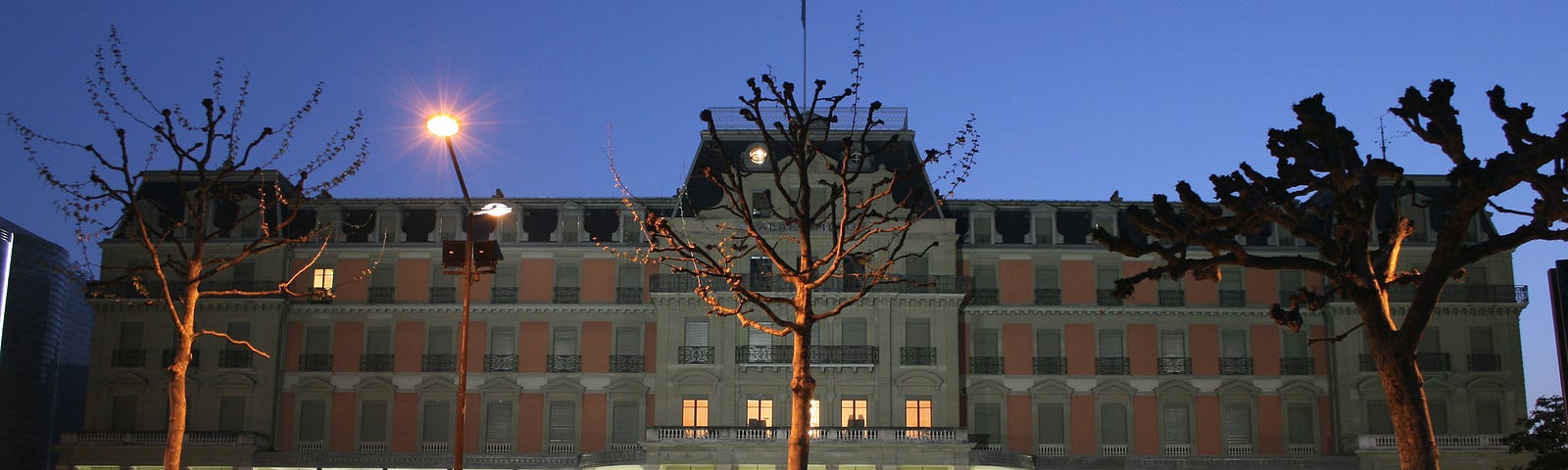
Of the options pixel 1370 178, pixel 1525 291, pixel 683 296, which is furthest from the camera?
pixel 1525 291

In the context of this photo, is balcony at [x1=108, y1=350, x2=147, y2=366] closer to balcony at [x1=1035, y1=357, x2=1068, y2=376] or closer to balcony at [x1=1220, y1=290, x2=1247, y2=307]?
balcony at [x1=1035, y1=357, x2=1068, y2=376]

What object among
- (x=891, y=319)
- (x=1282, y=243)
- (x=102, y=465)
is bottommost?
(x=102, y=465)

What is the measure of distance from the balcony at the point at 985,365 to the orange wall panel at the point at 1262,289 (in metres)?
10.3

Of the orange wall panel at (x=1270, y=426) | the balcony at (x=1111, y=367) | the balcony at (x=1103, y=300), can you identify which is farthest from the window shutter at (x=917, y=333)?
the orange wall panel at (x=1270, y=426)

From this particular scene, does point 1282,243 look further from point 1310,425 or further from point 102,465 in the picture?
point 102,465

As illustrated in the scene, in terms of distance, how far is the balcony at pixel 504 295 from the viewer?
201 feet

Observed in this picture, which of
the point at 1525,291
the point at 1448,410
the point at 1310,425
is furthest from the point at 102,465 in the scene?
the point at 1525,291

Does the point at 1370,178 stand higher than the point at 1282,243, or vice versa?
the point at 1282,243

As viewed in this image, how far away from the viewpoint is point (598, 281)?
2408 inches

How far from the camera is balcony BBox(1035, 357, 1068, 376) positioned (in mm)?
60125

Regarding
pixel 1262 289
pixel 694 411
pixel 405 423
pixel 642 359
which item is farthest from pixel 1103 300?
pixel 405 423

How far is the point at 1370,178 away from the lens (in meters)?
18.0

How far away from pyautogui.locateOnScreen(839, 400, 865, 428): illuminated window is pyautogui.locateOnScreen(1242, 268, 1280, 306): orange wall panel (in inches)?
654

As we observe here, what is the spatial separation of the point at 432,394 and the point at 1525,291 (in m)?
42.7
